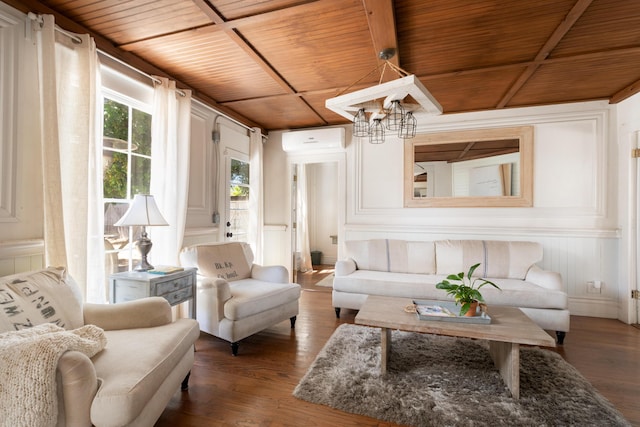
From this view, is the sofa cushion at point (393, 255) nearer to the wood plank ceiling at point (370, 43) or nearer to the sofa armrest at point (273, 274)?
the sofa armrest at point (273, 274)

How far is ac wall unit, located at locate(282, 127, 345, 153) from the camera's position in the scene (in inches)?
170

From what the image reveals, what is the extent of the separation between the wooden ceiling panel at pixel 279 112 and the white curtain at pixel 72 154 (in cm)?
174

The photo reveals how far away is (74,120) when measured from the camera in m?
2.09

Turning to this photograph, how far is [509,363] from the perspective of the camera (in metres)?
1.89

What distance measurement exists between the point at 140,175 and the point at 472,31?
2.99 meters

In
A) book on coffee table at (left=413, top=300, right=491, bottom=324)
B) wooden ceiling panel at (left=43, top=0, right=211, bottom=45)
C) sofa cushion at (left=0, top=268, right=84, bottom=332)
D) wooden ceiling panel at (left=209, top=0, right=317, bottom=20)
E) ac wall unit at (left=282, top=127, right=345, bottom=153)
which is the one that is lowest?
book on coffee table at (left=413, top=300, right=491, bottom=324)

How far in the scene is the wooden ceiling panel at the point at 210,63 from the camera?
2.33m

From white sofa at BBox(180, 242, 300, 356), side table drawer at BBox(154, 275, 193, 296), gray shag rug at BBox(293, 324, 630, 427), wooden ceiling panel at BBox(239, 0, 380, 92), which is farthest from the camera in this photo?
white sofa at BBox(180, 242, 300, 356)

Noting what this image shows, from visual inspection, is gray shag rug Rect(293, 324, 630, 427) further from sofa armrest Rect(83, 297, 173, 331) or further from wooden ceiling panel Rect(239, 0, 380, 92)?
wooden ceiling panel Rect(239, 0, 380, 92)

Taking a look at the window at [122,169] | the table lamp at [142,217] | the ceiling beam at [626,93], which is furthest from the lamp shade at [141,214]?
the ceiling beam at [626,93]

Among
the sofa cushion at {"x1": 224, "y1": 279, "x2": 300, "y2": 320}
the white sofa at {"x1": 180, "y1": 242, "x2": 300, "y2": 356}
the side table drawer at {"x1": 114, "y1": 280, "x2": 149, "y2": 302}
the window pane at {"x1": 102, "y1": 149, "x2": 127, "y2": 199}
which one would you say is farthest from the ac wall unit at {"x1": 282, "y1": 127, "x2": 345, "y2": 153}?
the side table drawer at {"x1": 114, "y1": 280, "x2": 149, "y2": 302}

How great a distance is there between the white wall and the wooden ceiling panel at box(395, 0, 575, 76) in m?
1.43

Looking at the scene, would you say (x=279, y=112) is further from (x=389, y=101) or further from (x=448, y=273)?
(x=448, y=273)

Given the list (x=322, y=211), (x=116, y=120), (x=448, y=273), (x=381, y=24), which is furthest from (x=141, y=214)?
(x=322, y=211)
